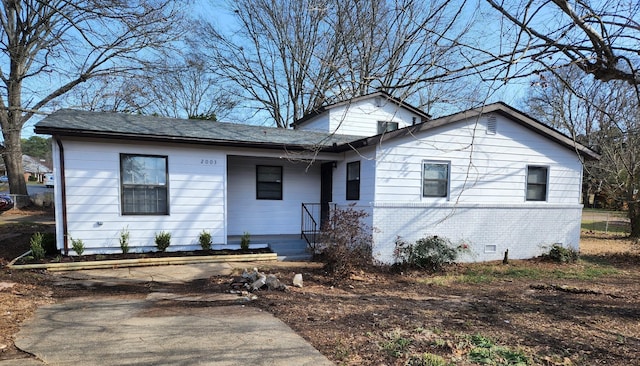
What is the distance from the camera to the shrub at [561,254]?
921 cm

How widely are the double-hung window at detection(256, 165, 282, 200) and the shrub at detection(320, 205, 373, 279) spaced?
3382 mm

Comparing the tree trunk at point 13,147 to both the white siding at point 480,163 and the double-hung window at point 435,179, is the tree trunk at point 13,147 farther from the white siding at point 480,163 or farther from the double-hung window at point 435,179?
the double-hung window at point 435,179

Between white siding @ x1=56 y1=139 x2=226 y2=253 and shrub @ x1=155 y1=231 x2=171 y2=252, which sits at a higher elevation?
white siding @ x1=56 y1=139 x2=226 y2=253

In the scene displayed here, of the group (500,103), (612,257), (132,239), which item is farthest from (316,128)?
(612,257)

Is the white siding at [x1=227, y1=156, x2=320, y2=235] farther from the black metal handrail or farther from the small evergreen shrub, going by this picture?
the small evergreen shrub

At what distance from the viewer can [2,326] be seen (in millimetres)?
3828

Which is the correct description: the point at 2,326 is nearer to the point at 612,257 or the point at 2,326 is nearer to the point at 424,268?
the point at 424,268

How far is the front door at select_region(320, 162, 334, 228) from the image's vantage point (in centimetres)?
1047

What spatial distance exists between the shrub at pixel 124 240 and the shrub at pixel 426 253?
641cm

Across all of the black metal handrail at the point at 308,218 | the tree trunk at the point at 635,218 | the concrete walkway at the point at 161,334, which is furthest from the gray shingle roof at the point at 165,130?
the tree trunk at the point at 635,218

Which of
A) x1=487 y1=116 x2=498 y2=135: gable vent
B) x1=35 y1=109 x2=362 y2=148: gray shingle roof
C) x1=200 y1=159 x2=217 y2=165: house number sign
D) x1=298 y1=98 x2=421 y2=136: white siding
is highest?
x1=298 y1=98 x2=421 y2=136: white siding

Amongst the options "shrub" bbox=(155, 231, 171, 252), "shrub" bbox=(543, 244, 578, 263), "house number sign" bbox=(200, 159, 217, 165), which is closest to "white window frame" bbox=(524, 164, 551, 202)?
"shrub" bbox=(543, 244, 578, 263)

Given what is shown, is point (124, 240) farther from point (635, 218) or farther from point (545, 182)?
point (635, 218)

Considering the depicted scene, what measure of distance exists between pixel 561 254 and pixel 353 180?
604 centimetres
